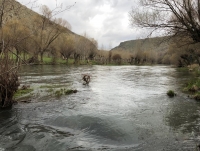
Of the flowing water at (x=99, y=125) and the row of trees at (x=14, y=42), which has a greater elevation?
the row of trees at (x=14, y=42)

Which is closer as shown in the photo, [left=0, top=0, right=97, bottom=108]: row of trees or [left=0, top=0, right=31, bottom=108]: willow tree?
[left=0, top=0, right=97, bottom=108]: row of trees

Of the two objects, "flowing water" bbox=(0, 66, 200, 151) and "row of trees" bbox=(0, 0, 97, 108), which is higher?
"row of trees" bbox=(0, 0, 97, 108)

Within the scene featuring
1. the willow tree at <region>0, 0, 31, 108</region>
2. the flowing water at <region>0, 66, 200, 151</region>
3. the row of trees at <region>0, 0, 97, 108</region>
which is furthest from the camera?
the willow tree at <region>0, 0, 31, 108</region>

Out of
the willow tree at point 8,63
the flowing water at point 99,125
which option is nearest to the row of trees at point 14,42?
the willow tree at point 8,63

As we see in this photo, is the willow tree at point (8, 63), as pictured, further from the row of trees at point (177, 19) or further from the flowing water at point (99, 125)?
the row of trees at point (177, 19)

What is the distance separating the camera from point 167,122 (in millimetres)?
10430

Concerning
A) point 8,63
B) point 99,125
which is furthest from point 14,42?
A: point 99,125

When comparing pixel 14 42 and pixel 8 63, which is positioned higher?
pixel 14 42

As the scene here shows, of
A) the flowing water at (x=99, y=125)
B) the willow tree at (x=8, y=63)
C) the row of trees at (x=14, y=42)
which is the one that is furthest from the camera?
the willow tree at (x=8, y=63)

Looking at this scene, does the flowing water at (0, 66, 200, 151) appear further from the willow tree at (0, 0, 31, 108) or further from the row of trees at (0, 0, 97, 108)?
the row of trees at (0, 0, 97, 108)

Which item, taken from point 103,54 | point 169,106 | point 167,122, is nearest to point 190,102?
point 169,106

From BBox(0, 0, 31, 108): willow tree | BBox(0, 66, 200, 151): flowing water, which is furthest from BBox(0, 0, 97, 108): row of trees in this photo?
BBox(0, 66, 200, 151): flowing water

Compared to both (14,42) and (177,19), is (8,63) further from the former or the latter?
(177,19)

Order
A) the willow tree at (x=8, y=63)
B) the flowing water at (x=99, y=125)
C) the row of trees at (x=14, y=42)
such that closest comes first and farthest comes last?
the row of trees at (x=14, y=42)
the flowing water at (x=99, y=125)
the willow tree at (x=8, y=63)
